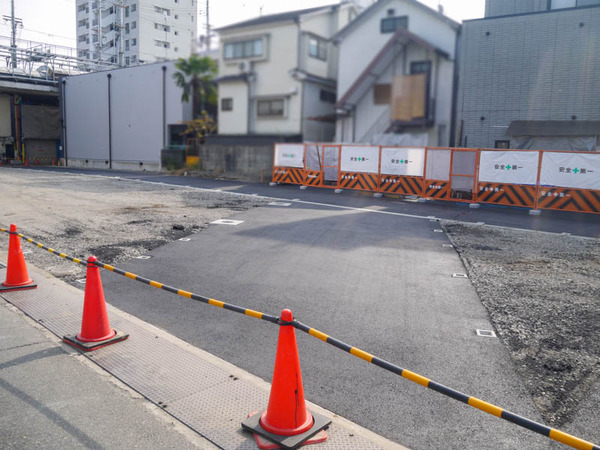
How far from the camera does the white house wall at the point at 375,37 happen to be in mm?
27859

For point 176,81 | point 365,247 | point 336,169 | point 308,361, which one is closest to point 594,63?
point 336,169

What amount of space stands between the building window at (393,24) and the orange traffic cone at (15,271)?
26.9 m

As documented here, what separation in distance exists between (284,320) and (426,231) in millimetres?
10934

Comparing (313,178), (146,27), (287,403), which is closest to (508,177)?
(313,178)

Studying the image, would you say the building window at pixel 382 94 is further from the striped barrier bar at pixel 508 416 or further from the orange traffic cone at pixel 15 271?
the striped barrier bar at pixel 508 416

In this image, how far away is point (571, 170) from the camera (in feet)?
59.1

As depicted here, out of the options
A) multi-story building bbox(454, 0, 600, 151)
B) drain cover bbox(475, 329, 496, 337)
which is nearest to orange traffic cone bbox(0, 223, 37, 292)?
drain cover bbox(475, 329, 496, 337)

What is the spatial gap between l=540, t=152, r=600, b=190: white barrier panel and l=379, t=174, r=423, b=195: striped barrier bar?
5.20m

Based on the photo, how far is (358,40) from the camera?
103 feet

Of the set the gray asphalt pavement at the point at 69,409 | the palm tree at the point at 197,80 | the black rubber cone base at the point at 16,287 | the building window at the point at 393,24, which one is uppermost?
the building window at the point at 393,24

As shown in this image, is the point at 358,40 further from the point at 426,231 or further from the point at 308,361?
the point at 308,361

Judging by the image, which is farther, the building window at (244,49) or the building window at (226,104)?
the building window at (226,104)

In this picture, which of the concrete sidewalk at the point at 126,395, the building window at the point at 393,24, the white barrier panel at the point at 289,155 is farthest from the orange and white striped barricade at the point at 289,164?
the concrete sidewalk at the point at 126,395

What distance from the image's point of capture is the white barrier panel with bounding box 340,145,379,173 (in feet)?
75.9
